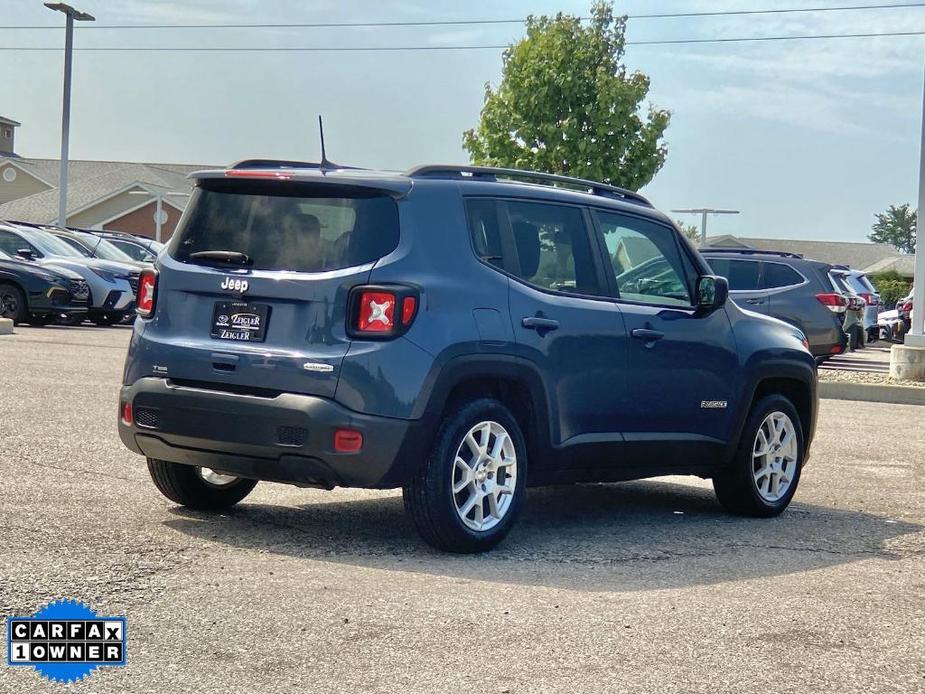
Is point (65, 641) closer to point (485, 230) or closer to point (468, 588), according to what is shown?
point (468, 588)

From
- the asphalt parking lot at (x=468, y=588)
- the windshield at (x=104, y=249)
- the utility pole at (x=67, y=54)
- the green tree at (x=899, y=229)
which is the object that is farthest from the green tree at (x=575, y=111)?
the green tree at (x=899, y=229)

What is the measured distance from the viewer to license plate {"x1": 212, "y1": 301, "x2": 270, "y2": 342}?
7102 millimetres

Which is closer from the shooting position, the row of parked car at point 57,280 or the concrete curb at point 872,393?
the concrete curb at point 872,393

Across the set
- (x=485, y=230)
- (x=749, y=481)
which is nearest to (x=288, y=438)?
(x=485, y=230)

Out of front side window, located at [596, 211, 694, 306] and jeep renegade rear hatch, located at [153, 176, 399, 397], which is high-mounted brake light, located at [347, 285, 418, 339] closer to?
jeep renegade rear hatch, located at [153, 176, 399, 397]

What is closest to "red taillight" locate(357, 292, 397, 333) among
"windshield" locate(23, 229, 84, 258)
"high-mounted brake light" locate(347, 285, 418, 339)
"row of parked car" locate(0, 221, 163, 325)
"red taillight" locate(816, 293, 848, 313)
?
"high-mounted brake light" locate(347, 285, 418, 339)

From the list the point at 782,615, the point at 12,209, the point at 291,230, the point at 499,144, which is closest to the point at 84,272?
the point at 291,230

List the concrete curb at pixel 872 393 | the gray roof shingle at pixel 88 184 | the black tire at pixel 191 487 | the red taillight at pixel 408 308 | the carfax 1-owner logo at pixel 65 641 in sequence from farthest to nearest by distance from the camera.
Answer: the gray roof shingle at pixel 88 184, the concrete curb at pixel 872 393, the black tire at pixel 191 487, the red taillight at pixel 408 308, the carfax 1-owner logo at pixel 65 641

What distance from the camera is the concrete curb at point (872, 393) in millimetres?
18469

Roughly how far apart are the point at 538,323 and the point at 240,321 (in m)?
1.49

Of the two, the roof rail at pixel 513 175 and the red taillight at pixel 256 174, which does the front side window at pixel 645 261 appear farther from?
the red taillight at pixel 256 174

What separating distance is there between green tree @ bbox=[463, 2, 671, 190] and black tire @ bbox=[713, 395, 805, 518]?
4142cm

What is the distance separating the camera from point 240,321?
7164 mm

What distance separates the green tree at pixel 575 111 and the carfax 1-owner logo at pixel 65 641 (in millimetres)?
45304
